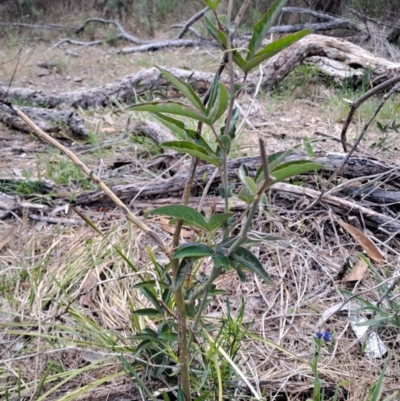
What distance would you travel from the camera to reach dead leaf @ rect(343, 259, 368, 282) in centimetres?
143

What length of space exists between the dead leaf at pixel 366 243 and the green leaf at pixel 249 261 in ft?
2.92

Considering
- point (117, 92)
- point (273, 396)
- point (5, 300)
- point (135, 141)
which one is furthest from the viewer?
point (117, 92)

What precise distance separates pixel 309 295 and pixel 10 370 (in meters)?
0.84

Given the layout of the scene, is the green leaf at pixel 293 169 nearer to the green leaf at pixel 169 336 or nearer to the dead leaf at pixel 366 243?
the green leaf at pixel 169 336

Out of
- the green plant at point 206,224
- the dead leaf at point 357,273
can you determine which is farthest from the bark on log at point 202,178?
the green plant at point 206,224

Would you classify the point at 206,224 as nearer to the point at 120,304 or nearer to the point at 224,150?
the point at 224,150

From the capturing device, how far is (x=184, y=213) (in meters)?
0.71

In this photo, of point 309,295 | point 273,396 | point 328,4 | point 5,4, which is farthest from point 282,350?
point 5,4

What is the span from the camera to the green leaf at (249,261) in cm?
71

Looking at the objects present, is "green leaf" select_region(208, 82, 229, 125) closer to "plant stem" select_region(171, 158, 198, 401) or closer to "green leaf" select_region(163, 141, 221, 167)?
"green leaf" select_region(163, 141, 221, 167)

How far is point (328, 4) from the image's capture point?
7.01 meters

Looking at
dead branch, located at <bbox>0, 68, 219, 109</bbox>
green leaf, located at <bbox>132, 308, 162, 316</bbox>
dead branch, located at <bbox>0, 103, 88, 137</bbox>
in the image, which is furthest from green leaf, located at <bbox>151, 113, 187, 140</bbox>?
dead branch, located at <bbox>0, 68, 219, 109</bbox>

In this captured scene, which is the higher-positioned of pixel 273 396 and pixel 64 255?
pixel 273 396

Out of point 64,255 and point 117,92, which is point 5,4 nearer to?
point 117,92
